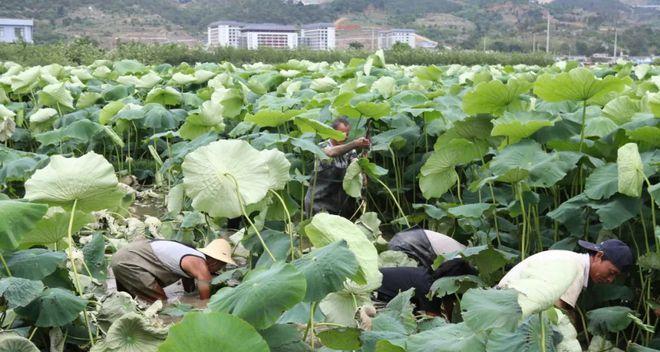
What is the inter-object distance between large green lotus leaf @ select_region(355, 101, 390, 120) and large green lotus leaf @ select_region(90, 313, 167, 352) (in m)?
2.19

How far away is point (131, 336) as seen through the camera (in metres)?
2.22

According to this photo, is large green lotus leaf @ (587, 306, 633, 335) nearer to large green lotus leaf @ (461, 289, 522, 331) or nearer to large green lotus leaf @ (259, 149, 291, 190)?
large green lotus leaf @ (259, 149, 291, 190)

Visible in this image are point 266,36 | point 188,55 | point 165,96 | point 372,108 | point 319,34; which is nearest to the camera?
point 372,108

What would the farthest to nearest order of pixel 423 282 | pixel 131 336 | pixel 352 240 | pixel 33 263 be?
1. pixel 423 282
2. pixel 33 263
3. pixel 131 336
4. pixel 352 240

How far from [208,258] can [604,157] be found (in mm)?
1618

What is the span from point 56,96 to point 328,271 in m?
5.27

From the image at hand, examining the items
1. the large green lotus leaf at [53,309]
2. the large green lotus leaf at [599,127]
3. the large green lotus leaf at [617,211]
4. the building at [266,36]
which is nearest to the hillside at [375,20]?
the building at [266,36]

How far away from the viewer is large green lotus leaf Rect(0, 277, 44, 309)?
2105 millimetres

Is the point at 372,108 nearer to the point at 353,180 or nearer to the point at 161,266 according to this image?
the point at 353,180

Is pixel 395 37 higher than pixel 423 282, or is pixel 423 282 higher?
pixel 423 282

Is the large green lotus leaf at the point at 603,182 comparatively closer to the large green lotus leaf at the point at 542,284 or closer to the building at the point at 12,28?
A: the large green lotus leaf at the point at 542,284

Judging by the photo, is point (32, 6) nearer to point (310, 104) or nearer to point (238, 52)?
point (238, 52)

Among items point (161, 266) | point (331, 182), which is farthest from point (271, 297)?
point (331, 182)

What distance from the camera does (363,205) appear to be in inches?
178
